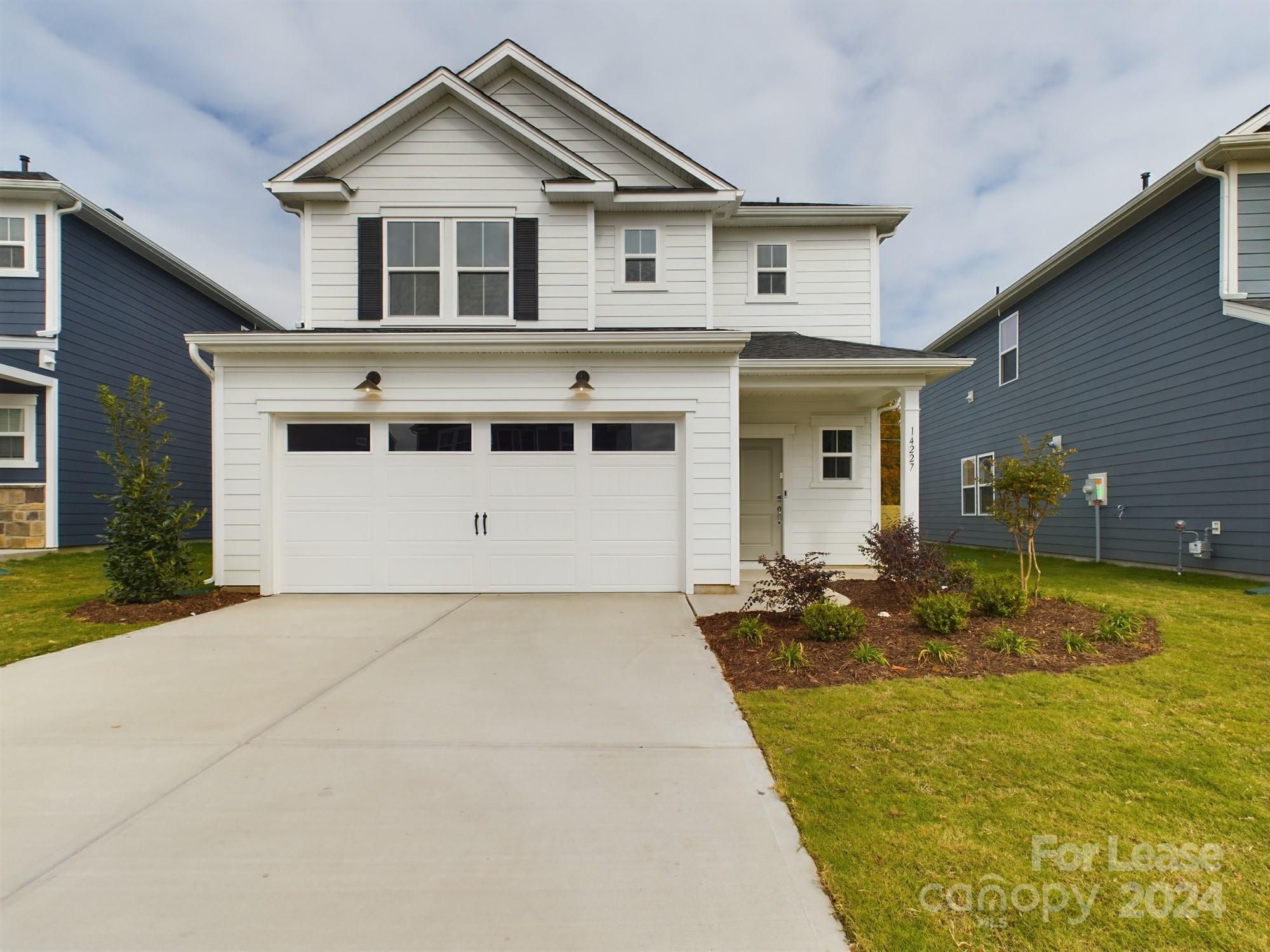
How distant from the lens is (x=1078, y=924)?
1967 mm

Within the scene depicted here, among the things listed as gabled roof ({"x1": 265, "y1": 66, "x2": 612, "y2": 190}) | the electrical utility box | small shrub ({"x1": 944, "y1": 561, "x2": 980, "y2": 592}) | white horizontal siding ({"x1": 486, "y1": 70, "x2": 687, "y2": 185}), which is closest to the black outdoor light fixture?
gabled roof ({"x1": 265, "y1": 66, "x2": 612, "y2": 190})

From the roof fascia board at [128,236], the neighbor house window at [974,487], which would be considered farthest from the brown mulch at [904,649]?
the roof fascia board at [128,236]

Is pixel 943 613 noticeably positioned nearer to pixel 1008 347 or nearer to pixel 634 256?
pixel 634 256

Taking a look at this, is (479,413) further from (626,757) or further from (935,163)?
(935,163)

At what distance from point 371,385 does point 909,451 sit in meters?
7.61

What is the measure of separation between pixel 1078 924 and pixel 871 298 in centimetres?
1041

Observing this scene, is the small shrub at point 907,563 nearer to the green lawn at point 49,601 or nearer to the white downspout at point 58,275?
the green lawn at point 49,601

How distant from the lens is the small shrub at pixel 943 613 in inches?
210

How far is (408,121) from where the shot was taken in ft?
29.2

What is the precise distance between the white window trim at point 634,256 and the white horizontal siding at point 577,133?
706 mm

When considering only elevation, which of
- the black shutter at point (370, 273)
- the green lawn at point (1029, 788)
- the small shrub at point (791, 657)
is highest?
the black shutter at point (370, 273)

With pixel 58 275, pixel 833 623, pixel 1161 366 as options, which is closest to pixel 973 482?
pixel 1161 366

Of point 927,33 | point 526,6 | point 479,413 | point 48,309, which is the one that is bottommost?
point 479,413

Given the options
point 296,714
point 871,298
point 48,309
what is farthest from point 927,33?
point 48,309
